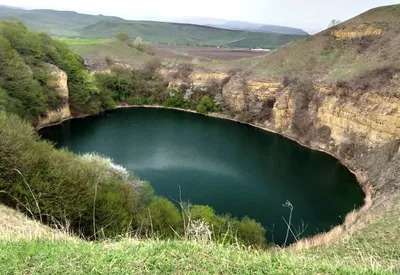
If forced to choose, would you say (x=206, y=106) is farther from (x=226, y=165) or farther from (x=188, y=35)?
(x=188, y=35)

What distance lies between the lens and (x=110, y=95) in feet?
177

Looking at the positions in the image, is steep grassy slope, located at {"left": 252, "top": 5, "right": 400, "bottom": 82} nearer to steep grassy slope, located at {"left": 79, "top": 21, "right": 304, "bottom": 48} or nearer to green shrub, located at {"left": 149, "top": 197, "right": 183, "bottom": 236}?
green shrub, located at {"left": 149, "top": 197, "right": 183, "bottom": 236}

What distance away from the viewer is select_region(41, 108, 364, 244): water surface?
82.3ft

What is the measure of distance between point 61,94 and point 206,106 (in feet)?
68.7

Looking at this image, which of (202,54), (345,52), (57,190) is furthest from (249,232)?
(202,54)

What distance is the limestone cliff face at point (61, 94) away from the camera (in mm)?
43094

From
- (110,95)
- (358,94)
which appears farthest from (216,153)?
(110,95)

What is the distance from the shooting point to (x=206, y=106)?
53594 mm

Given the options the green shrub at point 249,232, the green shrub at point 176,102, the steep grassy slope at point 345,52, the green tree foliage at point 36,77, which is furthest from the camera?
the green shrub at point 176,102

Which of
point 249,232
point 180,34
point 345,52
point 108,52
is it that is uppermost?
point 180,34

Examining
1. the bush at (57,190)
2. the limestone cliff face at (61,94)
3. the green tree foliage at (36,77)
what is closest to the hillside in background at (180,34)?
the green tree foliage at (36,77)

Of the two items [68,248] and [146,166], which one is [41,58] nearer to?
[146,166]

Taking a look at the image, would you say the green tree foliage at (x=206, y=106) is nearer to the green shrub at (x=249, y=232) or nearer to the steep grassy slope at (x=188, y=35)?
the green shrub at (x=249, y=232)

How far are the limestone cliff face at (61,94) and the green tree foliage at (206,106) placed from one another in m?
19.4
